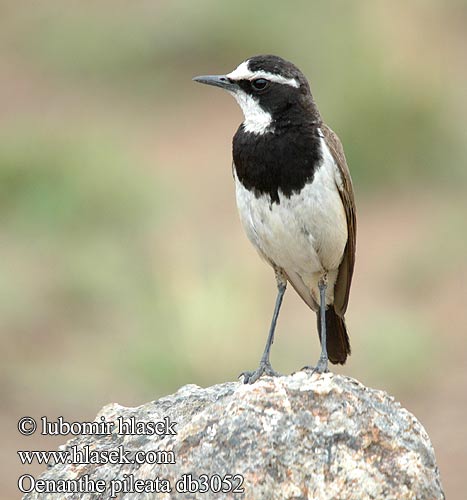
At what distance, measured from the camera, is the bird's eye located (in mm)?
7688

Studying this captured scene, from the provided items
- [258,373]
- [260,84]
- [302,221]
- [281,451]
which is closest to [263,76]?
[260,84]

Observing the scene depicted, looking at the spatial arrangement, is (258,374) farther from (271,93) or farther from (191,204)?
(191,204)

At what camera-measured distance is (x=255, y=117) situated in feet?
25.3

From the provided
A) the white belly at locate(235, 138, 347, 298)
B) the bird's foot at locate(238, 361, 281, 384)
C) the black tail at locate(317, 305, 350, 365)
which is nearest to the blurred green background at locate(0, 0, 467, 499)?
the black tail at locate(317, 305, 350, 365)

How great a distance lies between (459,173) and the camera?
1720 centimetres

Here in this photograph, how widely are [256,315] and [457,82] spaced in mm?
7561

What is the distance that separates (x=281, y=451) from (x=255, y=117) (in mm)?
2516

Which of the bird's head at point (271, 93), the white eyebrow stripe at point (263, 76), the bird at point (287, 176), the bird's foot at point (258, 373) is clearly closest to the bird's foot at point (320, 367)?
the bird at point (287, 176)

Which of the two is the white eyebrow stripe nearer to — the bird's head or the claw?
the bird's head

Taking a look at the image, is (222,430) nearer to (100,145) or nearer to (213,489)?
(213,489)

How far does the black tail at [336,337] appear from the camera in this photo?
27.3 ft

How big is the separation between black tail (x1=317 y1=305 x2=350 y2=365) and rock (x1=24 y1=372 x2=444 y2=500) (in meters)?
2.04

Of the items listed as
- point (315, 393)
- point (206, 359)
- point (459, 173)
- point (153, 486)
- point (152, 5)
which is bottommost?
point (153, 486)

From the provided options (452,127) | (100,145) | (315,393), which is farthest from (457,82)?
(315,393)
